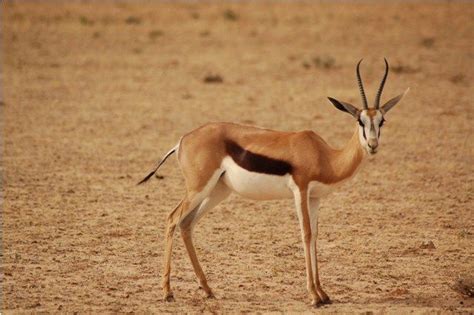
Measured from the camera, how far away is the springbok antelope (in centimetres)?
804

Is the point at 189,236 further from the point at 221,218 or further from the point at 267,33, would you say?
the point at 267,33

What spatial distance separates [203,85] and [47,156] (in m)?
7.79

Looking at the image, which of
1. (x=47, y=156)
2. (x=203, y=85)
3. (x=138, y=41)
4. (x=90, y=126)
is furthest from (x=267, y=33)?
(x=47, y=156)

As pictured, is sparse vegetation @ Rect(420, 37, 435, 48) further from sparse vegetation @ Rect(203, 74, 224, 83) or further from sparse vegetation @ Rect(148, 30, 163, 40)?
sparse vegetation @ Rect(203, 74, 224, 83)

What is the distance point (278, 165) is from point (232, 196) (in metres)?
4.30

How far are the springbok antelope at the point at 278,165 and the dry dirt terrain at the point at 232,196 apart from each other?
0.63 m

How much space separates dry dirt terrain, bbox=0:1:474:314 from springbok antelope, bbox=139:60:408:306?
633mm

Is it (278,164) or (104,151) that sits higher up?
(278,164)

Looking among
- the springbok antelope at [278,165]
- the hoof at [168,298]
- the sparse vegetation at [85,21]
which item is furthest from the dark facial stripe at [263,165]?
the sparse vegetation at [85,21]

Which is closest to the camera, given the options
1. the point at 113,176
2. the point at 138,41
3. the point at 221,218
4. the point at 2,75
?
the point at 221,218

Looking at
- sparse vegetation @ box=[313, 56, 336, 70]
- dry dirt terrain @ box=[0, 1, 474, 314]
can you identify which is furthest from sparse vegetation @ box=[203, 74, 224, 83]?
sparse vegetation @ box=[313, 56, 336, 70]

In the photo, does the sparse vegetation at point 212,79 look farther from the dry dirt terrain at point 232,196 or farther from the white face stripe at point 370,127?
the white face stripe at point 370,127

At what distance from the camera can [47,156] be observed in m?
14.3

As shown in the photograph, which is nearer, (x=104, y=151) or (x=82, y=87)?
(x=104, y=151)
